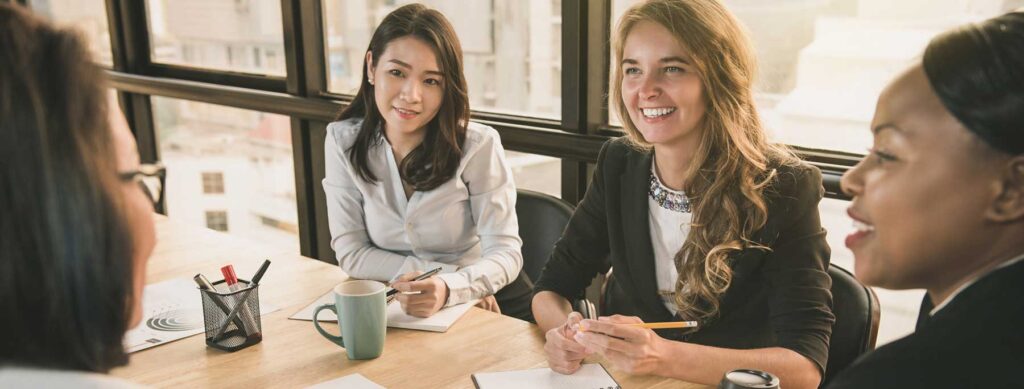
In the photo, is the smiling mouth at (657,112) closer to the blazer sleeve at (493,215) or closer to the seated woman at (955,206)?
the blazer sleeve at (493,215)

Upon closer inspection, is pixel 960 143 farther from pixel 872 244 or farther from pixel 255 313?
pixel 255 313

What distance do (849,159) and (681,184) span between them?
0.58 metres

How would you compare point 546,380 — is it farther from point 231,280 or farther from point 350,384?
point 231,280

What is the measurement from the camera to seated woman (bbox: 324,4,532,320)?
204 centimetres

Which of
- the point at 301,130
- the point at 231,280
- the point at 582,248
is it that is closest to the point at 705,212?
the point at 582,248

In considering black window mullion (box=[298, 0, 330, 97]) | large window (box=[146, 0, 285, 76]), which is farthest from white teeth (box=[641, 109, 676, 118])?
large window (box=[146, 0, 285, 76])

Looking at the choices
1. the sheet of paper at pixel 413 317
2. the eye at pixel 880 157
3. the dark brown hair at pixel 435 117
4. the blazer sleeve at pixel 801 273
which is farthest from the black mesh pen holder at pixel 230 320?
the eye at pixel 880 157

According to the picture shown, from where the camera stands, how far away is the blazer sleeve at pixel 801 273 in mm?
1409

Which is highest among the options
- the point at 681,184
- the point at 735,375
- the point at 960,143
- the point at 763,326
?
the point at 960,143

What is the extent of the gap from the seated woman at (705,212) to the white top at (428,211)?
12.9 inches

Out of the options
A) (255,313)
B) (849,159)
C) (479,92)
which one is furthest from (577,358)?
(479,92)

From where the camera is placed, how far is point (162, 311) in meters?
1.61

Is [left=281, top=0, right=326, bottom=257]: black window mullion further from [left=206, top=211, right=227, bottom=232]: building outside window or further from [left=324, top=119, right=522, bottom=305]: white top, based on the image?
[left=324, top=119, right=522, bottom=305]: white top

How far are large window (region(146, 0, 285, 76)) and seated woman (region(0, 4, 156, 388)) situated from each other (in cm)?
268
